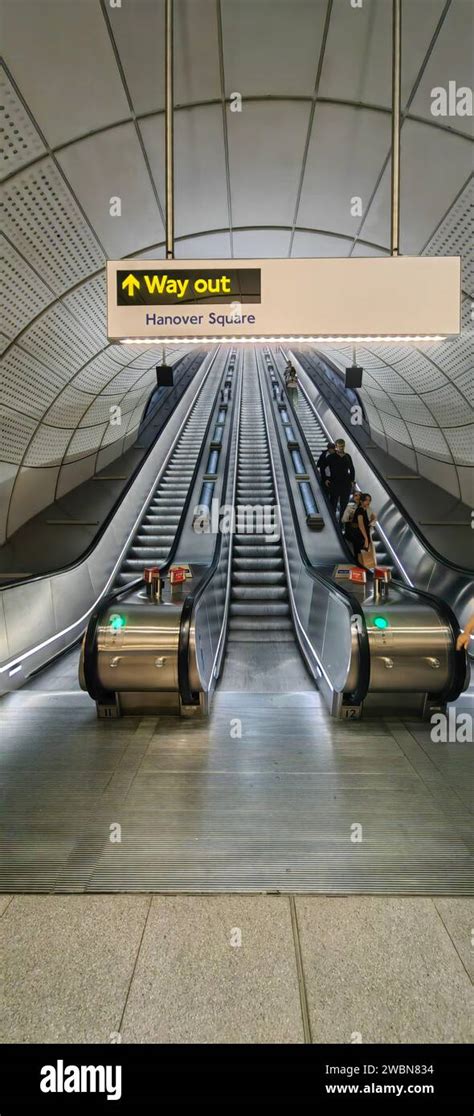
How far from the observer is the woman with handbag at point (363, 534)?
7320mm

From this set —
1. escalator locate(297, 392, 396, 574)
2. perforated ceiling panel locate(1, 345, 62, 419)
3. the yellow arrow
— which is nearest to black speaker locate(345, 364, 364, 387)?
escalator locate(297, 392, 396, 574)

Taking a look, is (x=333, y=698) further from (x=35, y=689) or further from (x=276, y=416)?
(x=276, y=416)

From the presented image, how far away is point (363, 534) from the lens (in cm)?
749

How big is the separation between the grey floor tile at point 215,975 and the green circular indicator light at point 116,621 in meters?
2.54

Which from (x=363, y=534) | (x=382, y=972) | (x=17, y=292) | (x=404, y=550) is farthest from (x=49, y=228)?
(x=404, y=550)

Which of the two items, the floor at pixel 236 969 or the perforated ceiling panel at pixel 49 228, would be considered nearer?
the floor at pixel 236 969

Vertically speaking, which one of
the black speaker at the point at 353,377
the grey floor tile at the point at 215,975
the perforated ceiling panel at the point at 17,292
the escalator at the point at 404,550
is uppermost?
the perforated ceiling panel at the point at 17,292

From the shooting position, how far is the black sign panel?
3396mm

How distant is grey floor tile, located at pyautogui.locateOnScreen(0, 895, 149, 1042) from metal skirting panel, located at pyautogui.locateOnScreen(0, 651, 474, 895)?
0.13 metres

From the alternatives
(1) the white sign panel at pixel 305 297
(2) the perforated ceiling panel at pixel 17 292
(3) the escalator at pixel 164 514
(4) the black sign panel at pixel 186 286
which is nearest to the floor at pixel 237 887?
(1) the white sign panel at pixel 305 297

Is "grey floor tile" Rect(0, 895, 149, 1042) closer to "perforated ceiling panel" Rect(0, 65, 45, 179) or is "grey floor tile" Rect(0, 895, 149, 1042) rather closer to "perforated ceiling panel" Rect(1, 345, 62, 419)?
"perforated ceiling panel" Rect(0, 65, 45, 179)

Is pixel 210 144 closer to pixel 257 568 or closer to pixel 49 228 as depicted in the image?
pixel 49 228

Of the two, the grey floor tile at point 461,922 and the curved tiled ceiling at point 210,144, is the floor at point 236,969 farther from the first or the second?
the curved tiled ceiling at point 210,144
